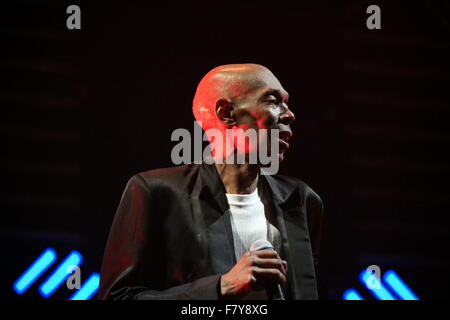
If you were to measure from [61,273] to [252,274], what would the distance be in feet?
5.10

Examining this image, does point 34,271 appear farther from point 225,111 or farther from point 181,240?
point 225,111

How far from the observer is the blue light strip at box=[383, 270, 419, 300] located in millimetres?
3625

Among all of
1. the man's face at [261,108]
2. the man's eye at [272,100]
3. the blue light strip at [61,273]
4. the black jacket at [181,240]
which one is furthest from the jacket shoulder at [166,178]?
the blue light strip at [61,273]

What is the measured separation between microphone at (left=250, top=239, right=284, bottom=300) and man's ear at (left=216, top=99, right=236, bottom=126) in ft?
1.62

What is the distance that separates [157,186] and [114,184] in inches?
38.6

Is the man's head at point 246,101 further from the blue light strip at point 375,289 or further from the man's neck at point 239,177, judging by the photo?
the blue light strip at point 375,289

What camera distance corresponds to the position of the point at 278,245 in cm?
242

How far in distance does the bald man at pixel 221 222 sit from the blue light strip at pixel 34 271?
1087 mm

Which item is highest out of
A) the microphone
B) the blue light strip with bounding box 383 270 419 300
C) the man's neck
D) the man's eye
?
the man's eye

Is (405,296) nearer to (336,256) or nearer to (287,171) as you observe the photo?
(336,256)

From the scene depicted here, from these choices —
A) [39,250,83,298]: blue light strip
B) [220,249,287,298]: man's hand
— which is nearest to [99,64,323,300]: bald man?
[220,249,287,298]: man's hand

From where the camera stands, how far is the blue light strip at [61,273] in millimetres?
3365

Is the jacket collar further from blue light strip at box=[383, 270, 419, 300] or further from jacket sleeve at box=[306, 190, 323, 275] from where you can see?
blue light strip at box=[383, 270, 419, 300]
